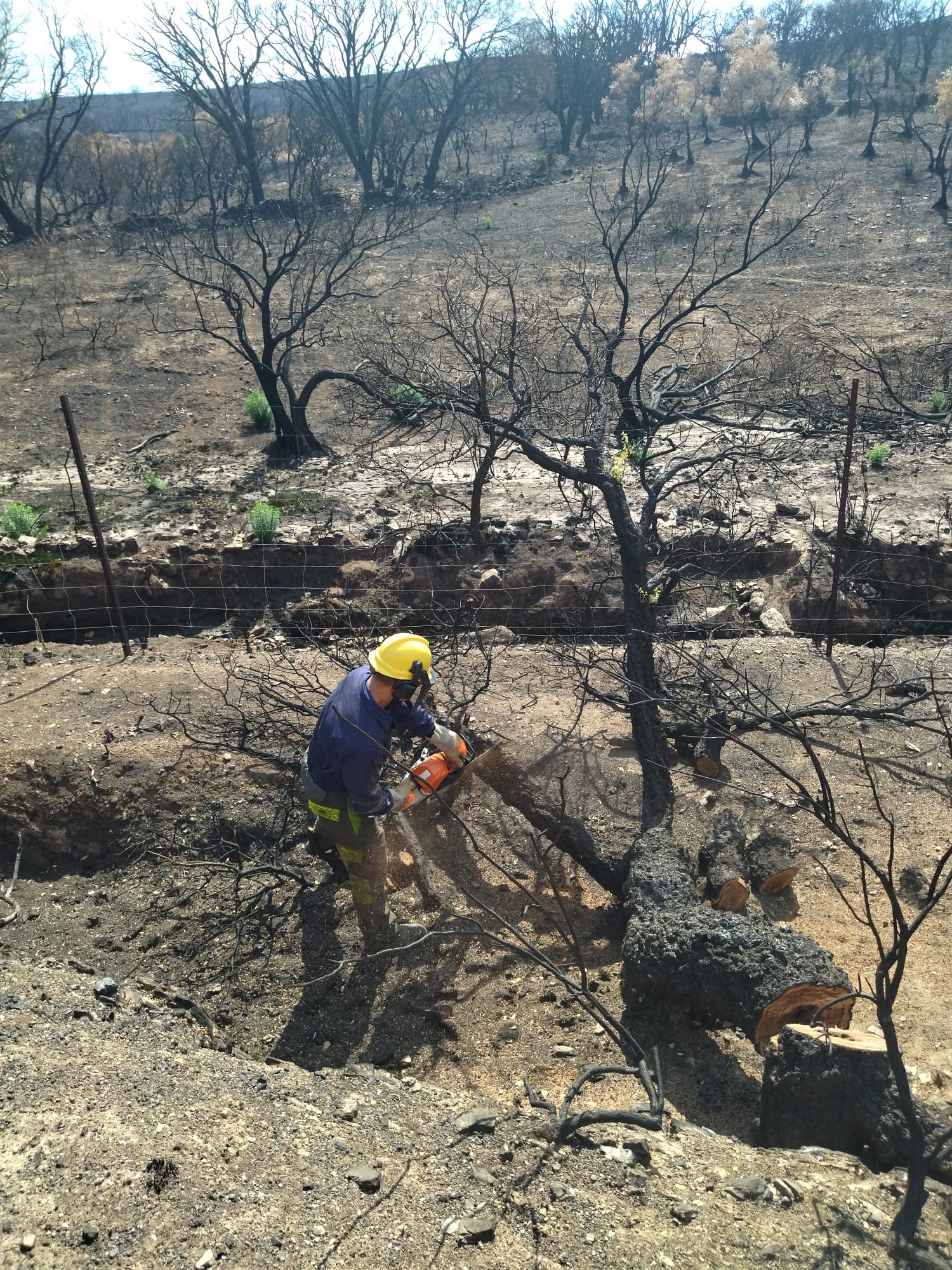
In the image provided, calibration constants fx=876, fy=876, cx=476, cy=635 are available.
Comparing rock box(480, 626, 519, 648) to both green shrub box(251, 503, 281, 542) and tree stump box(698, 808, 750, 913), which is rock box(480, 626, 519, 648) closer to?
tree stump box(698, 808, 750, 913)

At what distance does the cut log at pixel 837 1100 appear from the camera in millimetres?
3025

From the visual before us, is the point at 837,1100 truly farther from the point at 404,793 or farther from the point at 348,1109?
the point at 404,793

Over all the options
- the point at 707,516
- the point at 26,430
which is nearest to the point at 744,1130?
the point at 707,516

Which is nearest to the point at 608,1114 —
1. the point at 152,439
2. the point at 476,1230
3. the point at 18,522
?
the point at 476,1230

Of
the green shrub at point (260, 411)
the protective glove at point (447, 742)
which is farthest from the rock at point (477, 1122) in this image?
the green shrub at point (260, 411)

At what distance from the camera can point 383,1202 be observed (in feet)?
8.73

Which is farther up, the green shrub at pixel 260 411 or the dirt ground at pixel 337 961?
the green shrub at pixel 260 411

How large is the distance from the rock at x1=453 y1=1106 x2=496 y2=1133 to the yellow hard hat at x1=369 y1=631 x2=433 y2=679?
186cm

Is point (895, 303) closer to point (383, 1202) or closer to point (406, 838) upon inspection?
point (406, 838)

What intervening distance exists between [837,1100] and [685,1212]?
2.81 feet

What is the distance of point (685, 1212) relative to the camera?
2.59 metres

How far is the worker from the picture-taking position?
4.15 meters

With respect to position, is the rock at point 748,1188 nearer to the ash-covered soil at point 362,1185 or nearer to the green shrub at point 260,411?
the ash-covered soil at point 362,1185

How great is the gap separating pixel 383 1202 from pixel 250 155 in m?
30.7
